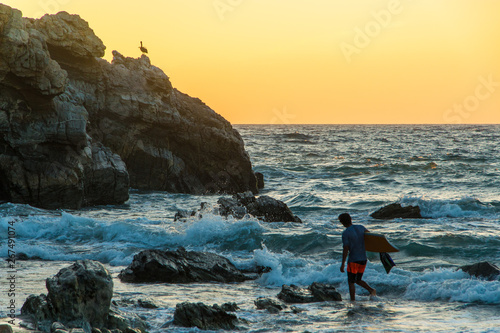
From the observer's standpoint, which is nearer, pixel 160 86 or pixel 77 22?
pixel 77 22

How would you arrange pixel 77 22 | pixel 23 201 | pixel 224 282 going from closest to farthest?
pixel 224 282
pixel 23 201
pixel 77 22

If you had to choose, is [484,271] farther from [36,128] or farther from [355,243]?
[36,128]

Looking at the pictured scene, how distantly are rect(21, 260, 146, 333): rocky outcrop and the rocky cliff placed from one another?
51.5 feet

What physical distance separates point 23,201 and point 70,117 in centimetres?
425

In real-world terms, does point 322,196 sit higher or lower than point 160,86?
lower

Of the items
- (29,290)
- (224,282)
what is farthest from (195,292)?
(29,290)

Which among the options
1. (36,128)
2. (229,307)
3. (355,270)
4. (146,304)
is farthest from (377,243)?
(36,128)

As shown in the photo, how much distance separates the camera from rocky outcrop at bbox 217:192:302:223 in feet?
65.3

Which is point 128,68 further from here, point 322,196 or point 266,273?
point 266,273

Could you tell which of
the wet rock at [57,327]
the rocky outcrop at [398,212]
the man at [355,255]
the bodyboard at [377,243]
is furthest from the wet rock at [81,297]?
the rocky outcrop at [398,212]

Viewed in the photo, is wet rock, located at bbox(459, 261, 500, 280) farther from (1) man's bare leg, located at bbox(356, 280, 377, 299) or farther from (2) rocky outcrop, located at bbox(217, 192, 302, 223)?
(2) rocky outcrop, located at bbox(217, 192, 302, 223)

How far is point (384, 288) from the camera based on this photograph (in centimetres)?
1175

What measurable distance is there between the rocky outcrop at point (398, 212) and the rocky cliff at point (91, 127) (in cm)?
1206

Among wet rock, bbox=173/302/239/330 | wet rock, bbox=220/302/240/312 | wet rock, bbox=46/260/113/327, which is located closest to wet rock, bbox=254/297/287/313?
wet rock, bbox=220/302/240/312
